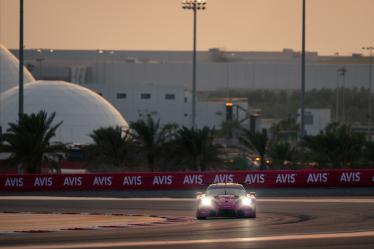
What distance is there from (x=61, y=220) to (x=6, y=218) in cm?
225

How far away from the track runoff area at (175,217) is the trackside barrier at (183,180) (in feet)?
0.16

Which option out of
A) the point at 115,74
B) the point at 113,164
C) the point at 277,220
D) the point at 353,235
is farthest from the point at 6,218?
the point at 115,74

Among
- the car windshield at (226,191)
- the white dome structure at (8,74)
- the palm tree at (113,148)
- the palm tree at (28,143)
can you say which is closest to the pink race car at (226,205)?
the car windshield at (226,191)

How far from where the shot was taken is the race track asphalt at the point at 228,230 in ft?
89.5

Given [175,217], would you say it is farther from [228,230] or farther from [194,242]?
[194,242]

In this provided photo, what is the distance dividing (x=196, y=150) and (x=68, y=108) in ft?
172

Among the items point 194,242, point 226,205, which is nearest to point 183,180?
point 226,205

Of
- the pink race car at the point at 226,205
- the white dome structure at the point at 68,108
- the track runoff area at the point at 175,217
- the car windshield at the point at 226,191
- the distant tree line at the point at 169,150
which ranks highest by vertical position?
the white dome structure at the point at 68,108

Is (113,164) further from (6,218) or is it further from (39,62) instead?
(39,62)

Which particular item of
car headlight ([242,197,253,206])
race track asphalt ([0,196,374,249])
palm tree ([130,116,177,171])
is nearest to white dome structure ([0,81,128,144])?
palm tree ([130,116,177,171])

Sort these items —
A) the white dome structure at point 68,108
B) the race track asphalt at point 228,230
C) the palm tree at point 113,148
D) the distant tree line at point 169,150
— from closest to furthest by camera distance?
the race track asphalt at point 228,230 → the distant tree line at point 169,150 → the palm tree at point 113,148 → the white dome structure at point 68,108

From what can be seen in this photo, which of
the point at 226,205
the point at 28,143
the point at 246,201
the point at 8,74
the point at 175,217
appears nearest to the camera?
the point at 226,205

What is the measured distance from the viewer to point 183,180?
55.2 m

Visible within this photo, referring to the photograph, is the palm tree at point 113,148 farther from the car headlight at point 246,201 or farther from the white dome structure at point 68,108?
the white dome structure at point 68,108
